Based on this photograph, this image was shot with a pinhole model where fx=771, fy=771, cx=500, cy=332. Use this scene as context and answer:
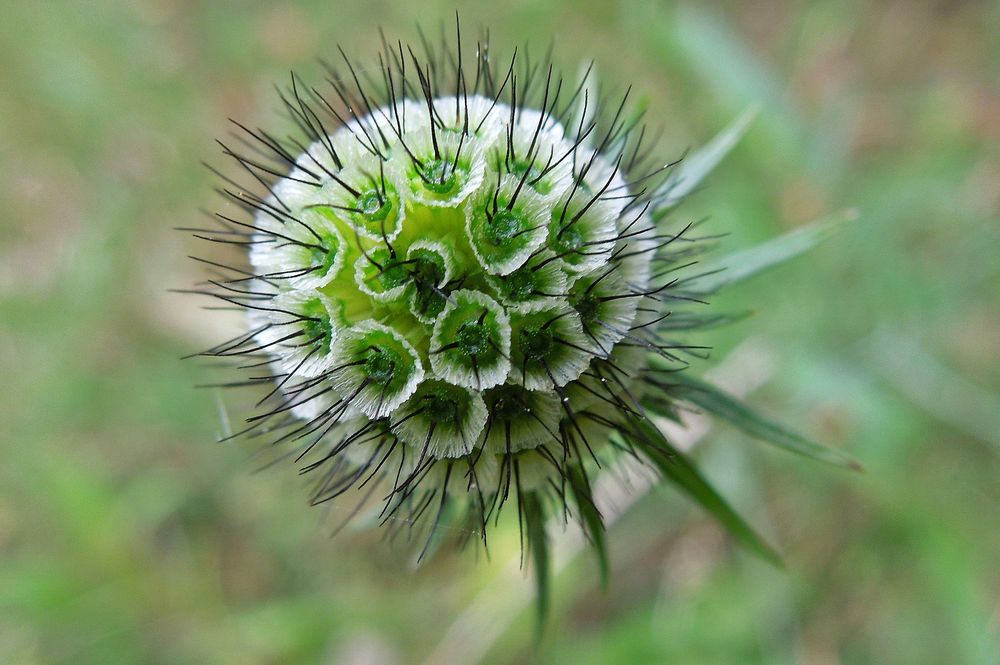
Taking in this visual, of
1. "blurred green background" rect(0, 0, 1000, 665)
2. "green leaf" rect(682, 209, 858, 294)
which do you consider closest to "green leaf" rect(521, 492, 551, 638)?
"green leaf" rect(682, 209, 858, 294)

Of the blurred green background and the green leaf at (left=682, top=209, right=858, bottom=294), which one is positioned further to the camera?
the blurred green background

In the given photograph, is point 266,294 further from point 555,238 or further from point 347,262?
point 555,238

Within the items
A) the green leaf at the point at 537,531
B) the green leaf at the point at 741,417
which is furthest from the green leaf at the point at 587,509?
the green leaf at the point at 741,417

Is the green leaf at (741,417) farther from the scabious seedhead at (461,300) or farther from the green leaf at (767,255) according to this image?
the green leaf at (767,255)

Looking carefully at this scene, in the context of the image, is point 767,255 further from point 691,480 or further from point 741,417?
point 691,480

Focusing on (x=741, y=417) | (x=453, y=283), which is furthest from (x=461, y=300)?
(x=741, y=417)

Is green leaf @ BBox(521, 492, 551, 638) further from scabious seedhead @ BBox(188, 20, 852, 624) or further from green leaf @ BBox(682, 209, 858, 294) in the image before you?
green leaf @ BBox(682, 209, 858, 294)
